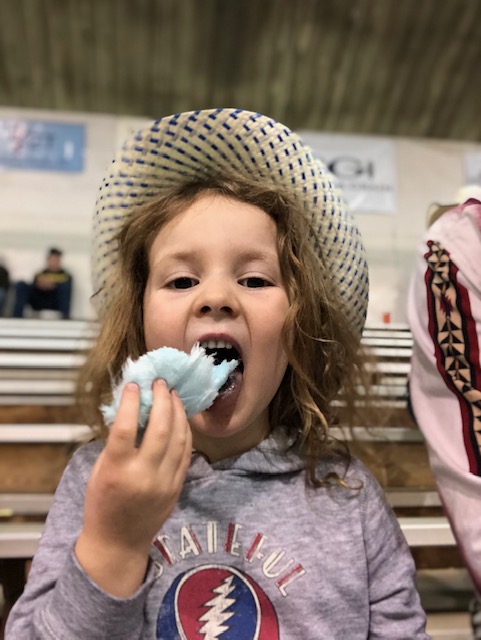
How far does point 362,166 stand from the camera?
165 inches

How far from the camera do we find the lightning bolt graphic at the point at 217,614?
0.67m

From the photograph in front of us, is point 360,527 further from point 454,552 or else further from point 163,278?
point 454,552

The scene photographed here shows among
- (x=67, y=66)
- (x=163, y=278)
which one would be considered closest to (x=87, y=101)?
(x=67, y=66)

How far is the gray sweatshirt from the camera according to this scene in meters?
0.67

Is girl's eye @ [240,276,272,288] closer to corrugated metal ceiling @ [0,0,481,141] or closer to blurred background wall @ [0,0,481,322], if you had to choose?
blurred background wall @ [0,0,481,322]

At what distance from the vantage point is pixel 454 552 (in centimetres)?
120

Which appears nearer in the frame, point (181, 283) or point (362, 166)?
point (181, 283)

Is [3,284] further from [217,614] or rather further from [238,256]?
[217,614]

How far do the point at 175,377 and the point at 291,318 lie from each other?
235 millimetres

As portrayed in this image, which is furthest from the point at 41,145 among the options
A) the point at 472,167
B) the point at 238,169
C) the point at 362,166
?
the point at 238,169

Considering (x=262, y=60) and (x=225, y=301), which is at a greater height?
(x=262, y=60)

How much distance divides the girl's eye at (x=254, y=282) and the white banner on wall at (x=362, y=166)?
11.3 ft

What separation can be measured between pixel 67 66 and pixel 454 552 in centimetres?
447

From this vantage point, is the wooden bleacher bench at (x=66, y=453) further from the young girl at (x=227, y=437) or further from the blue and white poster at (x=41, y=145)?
the blue and white poster at (x=41, y=145)
